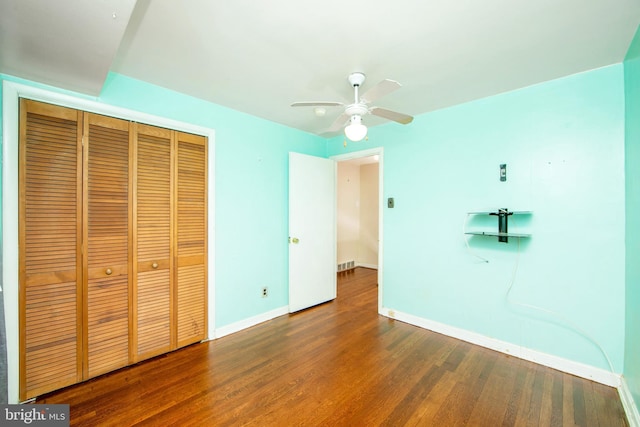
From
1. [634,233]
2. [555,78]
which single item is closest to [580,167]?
[634,233]

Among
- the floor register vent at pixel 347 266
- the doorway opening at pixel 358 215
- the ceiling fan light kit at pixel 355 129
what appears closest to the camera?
the ceiling fan light kit at pixel 355 129

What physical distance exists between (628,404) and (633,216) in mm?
1213

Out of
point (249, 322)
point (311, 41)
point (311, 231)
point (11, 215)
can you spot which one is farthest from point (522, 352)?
point (11, 215)

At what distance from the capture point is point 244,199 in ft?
9.47

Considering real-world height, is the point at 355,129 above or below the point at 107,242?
above

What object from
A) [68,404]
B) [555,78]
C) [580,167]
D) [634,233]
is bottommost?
[68,404]

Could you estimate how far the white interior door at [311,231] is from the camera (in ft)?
10.8

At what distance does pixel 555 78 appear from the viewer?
2.10 m

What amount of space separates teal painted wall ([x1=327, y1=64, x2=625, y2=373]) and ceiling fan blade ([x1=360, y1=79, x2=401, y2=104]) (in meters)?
1.42

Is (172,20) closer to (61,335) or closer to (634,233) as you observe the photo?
(61,335)

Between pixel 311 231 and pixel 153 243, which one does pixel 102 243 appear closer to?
pixel 153 243

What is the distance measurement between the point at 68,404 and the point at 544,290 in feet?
11.9

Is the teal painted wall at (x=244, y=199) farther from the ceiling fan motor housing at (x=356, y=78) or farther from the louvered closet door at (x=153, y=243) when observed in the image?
the ceiling fan motor housing at (x=356, y=78)

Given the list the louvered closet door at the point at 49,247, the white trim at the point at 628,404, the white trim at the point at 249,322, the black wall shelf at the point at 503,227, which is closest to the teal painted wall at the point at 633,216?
the white trim at the point at 628,404
